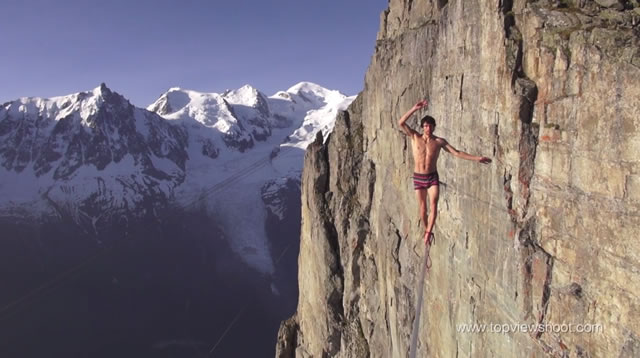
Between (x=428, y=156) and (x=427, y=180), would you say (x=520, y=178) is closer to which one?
(x=427, y=180)

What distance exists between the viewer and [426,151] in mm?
15617

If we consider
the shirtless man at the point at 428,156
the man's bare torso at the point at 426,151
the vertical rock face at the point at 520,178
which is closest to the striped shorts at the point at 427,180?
the shirtless man at the point at 428,156

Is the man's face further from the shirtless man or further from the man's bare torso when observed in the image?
the man's bare torso

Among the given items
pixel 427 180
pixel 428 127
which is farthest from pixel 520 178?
pixel 428 127

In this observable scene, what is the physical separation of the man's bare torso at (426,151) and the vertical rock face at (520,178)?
249 cm

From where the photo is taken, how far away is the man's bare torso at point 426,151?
15.3 metres

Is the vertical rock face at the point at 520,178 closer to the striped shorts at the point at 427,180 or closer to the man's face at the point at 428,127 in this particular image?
the striped shorts at the point at 427,180

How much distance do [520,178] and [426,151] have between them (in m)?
3.01

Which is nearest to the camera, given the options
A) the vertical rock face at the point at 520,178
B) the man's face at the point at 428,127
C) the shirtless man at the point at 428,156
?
the vertical rock face at the point at 520,178

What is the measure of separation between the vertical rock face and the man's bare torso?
2495mm

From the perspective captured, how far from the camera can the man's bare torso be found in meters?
15.3

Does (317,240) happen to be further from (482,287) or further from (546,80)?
(546,80)

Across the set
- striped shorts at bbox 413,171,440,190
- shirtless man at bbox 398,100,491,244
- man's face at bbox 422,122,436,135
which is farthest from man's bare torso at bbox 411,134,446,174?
man's face at bbox 422,122,436,135

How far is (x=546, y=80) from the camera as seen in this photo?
14758mm
